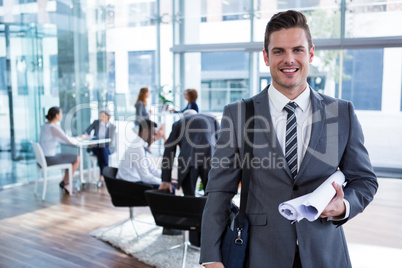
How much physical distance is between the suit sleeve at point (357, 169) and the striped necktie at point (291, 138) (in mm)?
181

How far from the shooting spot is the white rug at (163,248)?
4016 mm

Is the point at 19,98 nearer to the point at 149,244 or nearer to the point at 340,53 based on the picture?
the point at 149,244

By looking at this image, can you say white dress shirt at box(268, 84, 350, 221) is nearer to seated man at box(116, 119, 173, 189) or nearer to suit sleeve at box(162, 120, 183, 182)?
suit sleeve at box(162, 120, 183, 182)

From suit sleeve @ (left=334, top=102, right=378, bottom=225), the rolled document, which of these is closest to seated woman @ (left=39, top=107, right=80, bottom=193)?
suit sleeve @ (left=334, top=102, right=378, bottom=225)

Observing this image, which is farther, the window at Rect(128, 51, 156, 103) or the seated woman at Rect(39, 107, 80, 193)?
the window at Rect(128, 51, 156, 103)

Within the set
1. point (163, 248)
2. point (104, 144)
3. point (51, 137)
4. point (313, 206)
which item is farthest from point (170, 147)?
point (104, 144)

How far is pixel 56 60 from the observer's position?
26.3ft

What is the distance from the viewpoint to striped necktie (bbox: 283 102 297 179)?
1.48m

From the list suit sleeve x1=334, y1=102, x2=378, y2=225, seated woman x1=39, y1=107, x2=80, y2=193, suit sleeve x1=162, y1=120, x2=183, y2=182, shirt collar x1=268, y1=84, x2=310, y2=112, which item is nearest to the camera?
suit sleeve x1=334, y1=102, x2=378, y2=225

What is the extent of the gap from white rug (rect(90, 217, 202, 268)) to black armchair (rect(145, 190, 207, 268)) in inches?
20.1

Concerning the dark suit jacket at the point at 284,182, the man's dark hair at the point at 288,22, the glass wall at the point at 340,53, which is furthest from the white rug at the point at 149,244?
the glass wall at the point at 340,53

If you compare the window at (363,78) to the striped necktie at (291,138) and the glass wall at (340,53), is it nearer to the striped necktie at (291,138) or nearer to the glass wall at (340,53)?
the glass wall at (340,53)

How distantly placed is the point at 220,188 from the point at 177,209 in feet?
7.06

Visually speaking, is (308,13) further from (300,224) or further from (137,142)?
(300,224)
